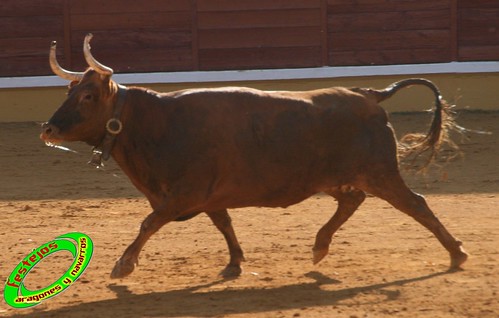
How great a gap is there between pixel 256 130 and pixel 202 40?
7.21 metres

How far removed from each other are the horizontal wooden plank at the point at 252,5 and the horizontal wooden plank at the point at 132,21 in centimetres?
23

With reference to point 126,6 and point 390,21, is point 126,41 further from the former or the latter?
point 390,21

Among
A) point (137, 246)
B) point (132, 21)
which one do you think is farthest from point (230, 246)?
point (132, 21)

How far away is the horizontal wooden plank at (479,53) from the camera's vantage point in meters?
13.4

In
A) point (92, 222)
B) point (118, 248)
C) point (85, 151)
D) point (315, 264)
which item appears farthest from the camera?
point (85, 151)

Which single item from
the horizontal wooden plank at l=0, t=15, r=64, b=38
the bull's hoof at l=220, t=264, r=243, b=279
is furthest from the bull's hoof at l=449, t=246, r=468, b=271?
the horizontal wooden plank at l=0, t=15, r=64, b=38

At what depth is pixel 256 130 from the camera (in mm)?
6367

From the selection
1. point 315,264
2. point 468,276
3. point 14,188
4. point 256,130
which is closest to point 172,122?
point 256,130

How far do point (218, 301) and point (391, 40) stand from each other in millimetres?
8082

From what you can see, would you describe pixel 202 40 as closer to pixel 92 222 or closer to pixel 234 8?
pixel 234 8

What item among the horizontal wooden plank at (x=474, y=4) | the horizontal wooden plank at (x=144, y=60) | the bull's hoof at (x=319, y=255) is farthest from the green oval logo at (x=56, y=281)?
the horizontal wooden plank at (x=474, y=4)

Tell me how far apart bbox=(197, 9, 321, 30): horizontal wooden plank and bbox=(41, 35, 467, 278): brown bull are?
6.84 meters

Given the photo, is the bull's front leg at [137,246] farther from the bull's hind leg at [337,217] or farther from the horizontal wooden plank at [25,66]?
the horizontal wooden plank at [25,66]

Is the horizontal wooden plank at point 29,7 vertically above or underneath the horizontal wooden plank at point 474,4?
above
